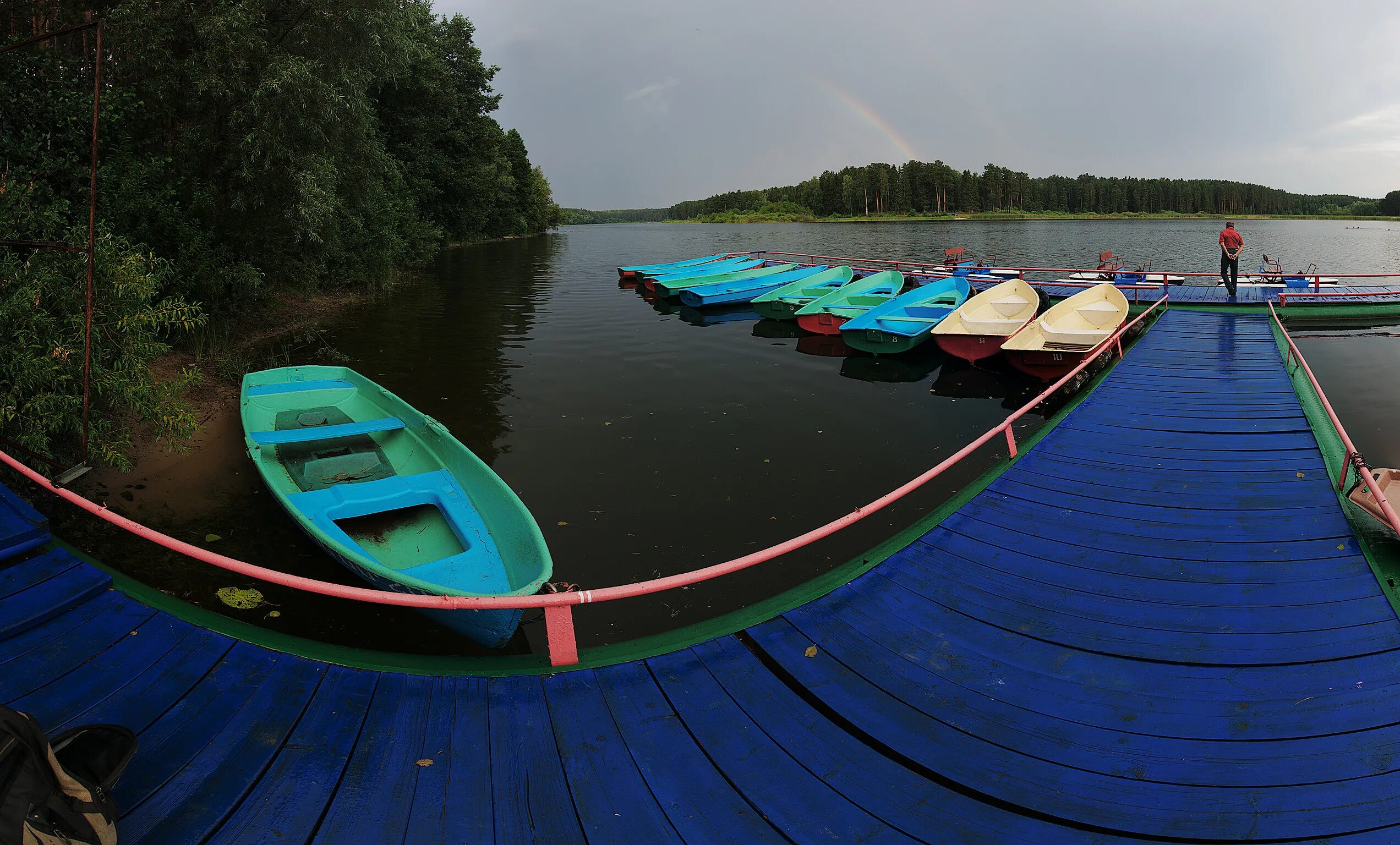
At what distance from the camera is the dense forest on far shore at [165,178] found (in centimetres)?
789

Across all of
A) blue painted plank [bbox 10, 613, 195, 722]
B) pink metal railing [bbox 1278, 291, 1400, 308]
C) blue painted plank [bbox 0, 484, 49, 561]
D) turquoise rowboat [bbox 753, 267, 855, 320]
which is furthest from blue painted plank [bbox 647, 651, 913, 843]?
pink metal railing [bbox 1278, 291, 1400, 308]

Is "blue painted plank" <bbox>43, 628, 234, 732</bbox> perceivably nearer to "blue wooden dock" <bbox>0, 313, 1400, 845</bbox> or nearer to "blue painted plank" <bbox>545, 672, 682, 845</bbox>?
"blue wooden dock" <bbox>0, 313, 1400, 845</bbox>

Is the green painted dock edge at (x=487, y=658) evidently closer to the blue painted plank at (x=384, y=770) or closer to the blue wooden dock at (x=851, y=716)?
the blue wooden dock at (x=851, y=716)

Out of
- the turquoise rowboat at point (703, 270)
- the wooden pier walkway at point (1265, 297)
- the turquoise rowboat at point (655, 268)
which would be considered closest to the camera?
the wooden pier walkway at point (1265, 297)

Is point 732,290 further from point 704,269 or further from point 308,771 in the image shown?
point 308,771

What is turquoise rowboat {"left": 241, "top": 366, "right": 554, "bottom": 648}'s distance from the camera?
5.36 m

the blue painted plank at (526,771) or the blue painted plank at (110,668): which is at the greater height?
the blue painted plank at (110,668)

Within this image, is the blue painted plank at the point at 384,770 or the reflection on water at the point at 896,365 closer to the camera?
the blue painted plank at the point at 384,770

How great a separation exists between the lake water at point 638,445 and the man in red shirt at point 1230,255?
2658 mm

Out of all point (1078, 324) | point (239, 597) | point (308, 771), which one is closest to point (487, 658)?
point (308, 771)

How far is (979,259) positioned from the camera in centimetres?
4300

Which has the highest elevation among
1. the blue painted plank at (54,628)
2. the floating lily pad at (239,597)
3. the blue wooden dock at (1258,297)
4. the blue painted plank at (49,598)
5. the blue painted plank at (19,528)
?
the blue wooden dock at (1258,297)

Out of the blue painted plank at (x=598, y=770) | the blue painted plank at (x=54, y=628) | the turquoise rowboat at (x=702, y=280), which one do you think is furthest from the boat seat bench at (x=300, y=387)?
the turquoise rowboat at (x=702, y=280)

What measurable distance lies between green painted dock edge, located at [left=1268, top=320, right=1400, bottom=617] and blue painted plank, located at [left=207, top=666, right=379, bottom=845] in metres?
6.61
